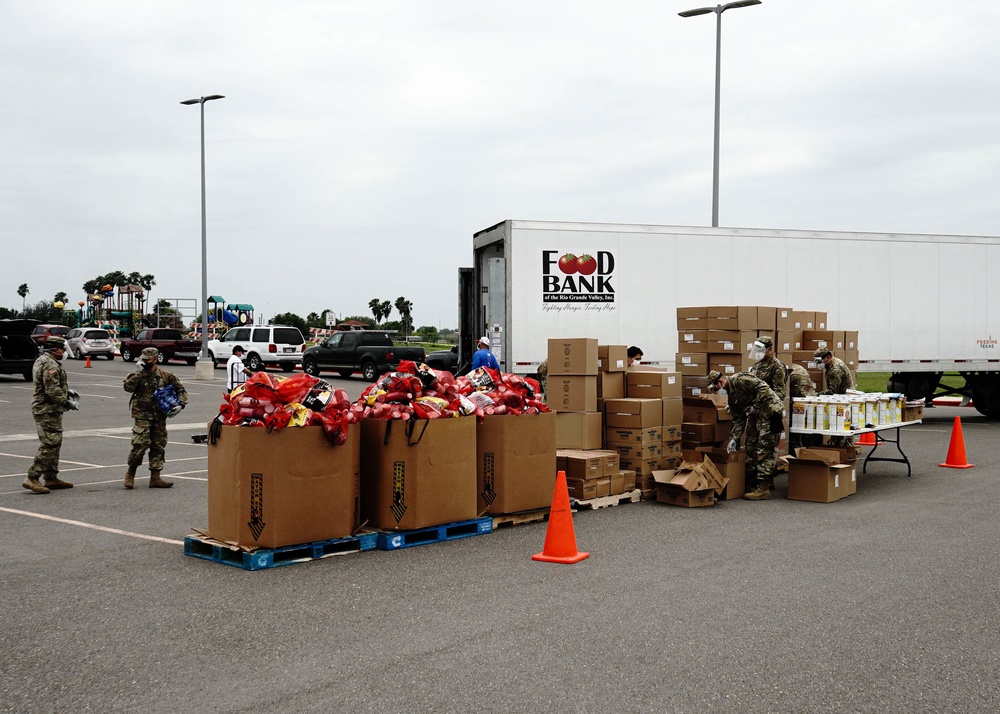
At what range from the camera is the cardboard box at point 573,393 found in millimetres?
10555

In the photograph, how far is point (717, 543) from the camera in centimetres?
804

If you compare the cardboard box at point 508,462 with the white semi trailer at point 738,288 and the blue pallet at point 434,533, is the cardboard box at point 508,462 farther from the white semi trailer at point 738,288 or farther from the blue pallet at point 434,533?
the white semi trailer at point 738,288

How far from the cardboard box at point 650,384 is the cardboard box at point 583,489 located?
1.58 m

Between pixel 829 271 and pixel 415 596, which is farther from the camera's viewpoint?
pixel 829 271

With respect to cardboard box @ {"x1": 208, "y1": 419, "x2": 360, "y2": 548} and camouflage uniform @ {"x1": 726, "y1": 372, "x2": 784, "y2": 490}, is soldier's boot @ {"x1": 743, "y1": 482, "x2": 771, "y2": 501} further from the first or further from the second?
cardboard box @ {"x1": 208, "y1": 419, "x2": 360, "y2": 548}

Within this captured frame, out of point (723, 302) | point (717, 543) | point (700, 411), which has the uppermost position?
point (723, 302)

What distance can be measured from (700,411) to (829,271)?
8.62 meters

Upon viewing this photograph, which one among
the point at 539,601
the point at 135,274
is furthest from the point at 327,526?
the point at 135,274

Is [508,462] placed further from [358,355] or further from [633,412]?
[358,355]

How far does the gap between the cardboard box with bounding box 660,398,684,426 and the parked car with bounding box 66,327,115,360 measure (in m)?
42.0

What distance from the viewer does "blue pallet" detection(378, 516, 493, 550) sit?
777cm

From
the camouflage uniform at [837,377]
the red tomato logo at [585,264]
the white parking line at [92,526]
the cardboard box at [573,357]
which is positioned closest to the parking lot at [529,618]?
the white parking line at [92,526]

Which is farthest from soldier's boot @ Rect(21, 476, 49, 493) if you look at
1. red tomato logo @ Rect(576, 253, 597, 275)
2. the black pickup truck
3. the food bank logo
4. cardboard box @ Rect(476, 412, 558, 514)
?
the black pickup truck

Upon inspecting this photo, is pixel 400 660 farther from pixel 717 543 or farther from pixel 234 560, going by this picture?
pixel 717 543
